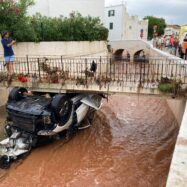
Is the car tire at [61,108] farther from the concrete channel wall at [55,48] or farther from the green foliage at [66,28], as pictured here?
the green foliage at [66,28]

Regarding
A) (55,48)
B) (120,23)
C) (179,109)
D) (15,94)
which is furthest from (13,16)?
(120,23)

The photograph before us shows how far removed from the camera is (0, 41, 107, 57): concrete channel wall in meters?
12.1

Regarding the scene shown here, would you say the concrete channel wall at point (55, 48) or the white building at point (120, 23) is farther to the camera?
the white building at point (120, 23)

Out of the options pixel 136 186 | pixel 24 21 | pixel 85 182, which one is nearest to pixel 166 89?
pixel 136 186

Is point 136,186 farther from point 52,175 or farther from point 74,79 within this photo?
point 74,79

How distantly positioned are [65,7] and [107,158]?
16020 millimetres

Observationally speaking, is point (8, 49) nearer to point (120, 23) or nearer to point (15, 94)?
point (15, 94)

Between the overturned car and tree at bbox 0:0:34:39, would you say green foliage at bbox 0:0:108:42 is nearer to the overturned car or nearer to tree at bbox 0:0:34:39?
tree at bbox 0:0:34:39

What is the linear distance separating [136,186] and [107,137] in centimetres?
278

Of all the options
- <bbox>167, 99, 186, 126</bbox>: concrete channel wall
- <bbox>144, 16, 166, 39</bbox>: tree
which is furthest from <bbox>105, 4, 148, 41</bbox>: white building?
<bbox>167, 99, 186, 126</bbox>: concrete channel wall

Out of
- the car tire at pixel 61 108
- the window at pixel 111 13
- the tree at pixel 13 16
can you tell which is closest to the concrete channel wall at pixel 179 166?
Result: the car tire at pixel 61 108

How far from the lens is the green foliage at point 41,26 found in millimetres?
11016

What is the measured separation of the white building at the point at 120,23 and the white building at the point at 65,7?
44.0 ft

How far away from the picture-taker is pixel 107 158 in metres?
6.94
